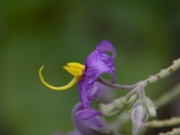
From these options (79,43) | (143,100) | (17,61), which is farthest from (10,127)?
(143,100)

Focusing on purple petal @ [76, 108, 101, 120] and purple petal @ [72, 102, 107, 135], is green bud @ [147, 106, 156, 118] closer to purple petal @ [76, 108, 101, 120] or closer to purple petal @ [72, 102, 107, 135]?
purple petal @ [76, 108, 101, 120]

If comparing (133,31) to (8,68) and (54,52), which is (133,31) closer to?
(54,52)

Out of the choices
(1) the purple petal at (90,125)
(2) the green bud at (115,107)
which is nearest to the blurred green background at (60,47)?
(1) the purple petal at (90,125)

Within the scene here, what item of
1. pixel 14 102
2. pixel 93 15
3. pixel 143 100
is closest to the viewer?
pixel 143 100

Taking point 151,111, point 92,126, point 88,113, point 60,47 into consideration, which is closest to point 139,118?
point 151,111

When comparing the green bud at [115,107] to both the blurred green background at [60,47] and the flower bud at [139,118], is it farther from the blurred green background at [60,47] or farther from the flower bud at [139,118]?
the blurred green background at [60,47]

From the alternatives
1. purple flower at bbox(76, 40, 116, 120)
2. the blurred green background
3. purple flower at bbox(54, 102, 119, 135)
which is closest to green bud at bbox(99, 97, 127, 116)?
purple flower at bbox(76, 40, 116, 120)
